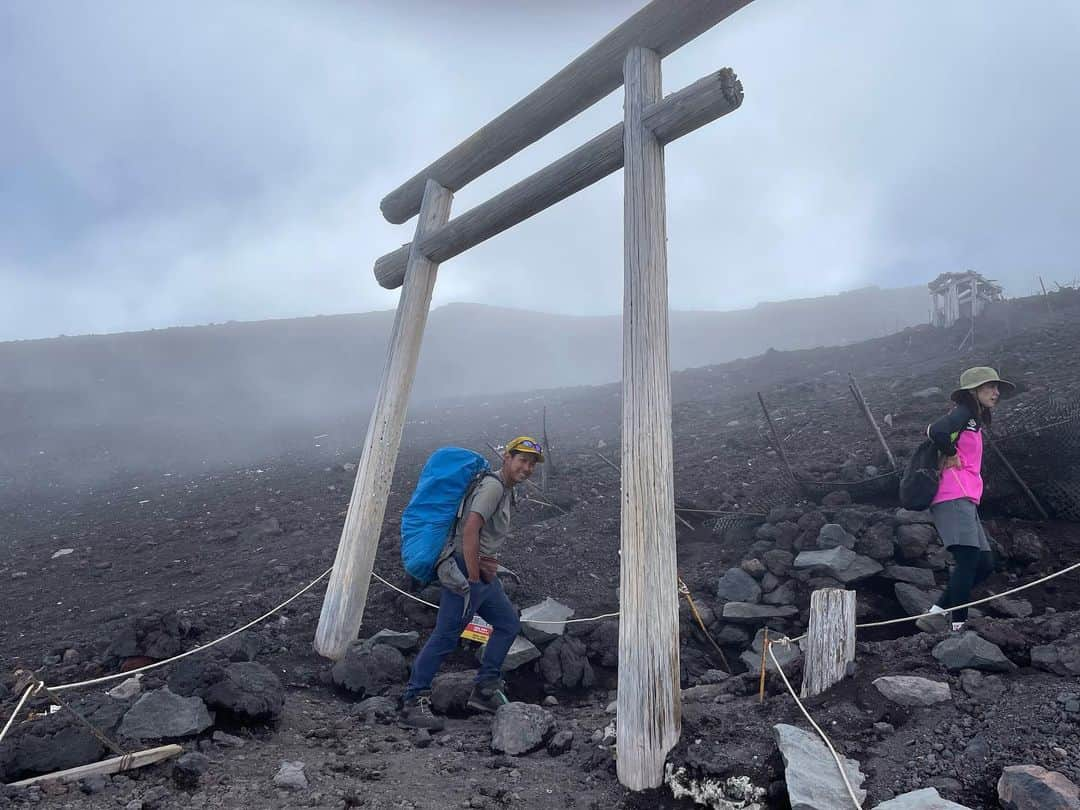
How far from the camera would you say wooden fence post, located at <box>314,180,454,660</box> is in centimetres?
475

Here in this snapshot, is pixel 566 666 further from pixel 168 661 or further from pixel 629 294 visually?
pixel 629 294

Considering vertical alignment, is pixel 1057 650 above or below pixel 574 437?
below

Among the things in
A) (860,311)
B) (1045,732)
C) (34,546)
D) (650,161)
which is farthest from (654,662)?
(860,311)

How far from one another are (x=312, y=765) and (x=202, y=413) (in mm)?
21374

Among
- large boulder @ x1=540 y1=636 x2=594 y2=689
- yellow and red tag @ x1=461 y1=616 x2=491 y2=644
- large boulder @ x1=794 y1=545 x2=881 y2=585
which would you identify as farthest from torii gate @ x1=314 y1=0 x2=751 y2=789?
large boulder @ x1=794 y1=545 x2=881 y2=585

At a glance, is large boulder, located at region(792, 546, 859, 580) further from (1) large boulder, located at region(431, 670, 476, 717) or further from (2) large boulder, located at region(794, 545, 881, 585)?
(1) large boulder, located at region(431, 670, 476, 717)

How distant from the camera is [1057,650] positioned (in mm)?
3148

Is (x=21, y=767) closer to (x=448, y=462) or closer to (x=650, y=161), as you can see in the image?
(x=448, y=462)

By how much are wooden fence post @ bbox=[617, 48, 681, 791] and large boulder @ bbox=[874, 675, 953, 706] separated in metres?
0.99

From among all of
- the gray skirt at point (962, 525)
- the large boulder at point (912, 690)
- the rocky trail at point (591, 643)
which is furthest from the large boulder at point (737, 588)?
the large boulder at point (912, 690)

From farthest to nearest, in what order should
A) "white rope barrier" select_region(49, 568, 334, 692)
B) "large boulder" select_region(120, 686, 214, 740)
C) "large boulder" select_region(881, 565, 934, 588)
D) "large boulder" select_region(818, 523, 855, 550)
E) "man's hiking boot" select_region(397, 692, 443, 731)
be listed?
1. "large boulder" select_region(818, 523, 855, 550)
2. "large boulder" select_region(881, 565, 934, 588)
3. "man's hiking boot" select_region(397, 692, 443, 731)
4. "white rope barrier" select_region(49, 568, 334, 692)
5. "large boulder" select_region(120, 686, 214, 740)

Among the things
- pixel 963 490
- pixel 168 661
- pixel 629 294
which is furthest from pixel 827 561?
pixel 168 661

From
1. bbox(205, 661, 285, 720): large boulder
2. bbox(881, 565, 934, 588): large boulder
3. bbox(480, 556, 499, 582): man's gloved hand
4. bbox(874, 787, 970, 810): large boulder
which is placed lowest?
bbox(881, 565, 934, 588): large boulder

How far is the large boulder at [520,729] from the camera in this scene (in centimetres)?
329
